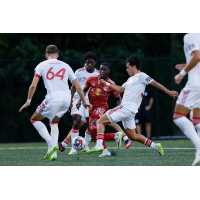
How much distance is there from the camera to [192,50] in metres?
6.15

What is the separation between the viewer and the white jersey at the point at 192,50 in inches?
243

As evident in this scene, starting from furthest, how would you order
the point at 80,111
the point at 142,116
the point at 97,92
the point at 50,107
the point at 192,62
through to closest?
the point at 142,116 → the point at 80,111 → the point at 97,92 → the point at 50,107 → the point at 192,62

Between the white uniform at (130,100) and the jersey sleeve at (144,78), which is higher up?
the jersey sleeve at (144,78)

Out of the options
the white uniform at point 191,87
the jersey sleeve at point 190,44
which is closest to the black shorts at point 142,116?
the white uniform at point 191,87

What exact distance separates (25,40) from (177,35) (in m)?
6.22

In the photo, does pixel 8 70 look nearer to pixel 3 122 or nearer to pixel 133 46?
pixel 3 122

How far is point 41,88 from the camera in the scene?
15.1m

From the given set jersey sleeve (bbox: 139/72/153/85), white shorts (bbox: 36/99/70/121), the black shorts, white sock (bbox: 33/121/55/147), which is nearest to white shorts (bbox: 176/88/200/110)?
jersey sleeve (bbox: 139/72/153/85)

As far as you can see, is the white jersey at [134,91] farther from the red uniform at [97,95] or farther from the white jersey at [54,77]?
the white jersey at [54,77]

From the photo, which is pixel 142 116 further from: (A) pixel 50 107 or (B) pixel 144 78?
(A) pixel 50 107

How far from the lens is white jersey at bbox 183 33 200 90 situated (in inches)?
243

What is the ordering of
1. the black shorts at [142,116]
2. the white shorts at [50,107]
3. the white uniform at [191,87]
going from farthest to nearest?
1. the black shorts at [142,116]
2. the white shorts at [50,107]
3. the white uniform at [191,87]

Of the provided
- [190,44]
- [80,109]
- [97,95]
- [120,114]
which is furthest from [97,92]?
[190,44]

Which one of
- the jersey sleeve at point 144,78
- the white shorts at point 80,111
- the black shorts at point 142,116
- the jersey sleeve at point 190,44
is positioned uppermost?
the jersey sleeve at point 190,44
